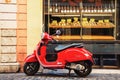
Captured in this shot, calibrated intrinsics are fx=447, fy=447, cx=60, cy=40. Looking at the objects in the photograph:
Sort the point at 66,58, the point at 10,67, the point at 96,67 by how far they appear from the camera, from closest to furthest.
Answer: the point at 66,58 < the point at 10,67 < the point at 96,67

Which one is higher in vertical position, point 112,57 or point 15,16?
point 15,16

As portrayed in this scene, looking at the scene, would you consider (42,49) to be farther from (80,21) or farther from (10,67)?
(80,21)

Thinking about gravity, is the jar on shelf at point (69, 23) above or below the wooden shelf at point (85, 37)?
above

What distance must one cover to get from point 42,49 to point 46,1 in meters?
2.49

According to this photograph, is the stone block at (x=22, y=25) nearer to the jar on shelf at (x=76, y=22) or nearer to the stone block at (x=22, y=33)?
the stone block at (x=22, y=33)

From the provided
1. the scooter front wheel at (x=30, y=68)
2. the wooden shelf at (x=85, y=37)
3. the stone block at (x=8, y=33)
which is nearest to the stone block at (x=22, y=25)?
the stone block at (x=8, y=33)

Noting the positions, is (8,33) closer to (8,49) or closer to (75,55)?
(8,49)

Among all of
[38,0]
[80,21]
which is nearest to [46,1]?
[38,0]

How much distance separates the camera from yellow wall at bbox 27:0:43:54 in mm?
15297

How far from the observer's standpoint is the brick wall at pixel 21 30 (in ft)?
49.6

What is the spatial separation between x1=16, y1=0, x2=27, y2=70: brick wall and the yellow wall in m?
0.12

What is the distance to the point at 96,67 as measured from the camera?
15.9m

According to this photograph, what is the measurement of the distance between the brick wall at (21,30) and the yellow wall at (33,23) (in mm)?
124

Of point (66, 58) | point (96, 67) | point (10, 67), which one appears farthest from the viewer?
point (96, 67)
